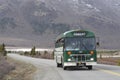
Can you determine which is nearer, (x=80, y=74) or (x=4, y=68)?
(x=80, y=74)

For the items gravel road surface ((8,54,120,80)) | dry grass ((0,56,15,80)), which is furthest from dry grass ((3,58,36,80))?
gravel road surface ((8,54,120,80))

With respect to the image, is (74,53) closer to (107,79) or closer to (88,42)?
(88,42)

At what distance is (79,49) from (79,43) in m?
0.57

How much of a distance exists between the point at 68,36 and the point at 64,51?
1213 millimetres

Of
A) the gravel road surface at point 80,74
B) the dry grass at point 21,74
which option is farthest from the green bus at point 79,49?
the dry grass at point 21,74

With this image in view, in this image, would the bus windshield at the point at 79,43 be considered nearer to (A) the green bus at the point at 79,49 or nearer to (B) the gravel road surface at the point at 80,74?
(A) the green bus at the point at 79,49

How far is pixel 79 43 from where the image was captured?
34.7 m

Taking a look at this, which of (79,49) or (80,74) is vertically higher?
(79,49)

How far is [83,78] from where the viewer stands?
2611 cm

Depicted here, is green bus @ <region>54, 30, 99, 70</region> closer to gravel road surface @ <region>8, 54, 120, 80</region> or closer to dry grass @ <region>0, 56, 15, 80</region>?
gravel road surface @ <region>8, 54, 120, 80</region>

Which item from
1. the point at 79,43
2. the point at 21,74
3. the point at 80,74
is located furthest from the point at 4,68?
the point at 80,74

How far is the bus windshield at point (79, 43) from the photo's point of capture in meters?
34.4

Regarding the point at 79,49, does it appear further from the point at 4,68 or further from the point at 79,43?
the point at 4,68

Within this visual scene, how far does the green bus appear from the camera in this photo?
112ft
